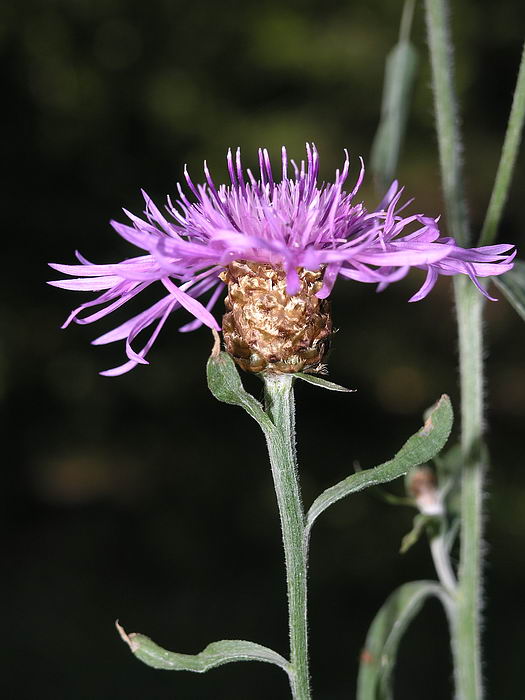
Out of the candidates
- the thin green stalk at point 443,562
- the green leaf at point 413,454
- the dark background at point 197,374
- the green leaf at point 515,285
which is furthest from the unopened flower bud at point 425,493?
the dark background at point 197,374

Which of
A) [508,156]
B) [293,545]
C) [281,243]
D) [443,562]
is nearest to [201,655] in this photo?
[293,545]

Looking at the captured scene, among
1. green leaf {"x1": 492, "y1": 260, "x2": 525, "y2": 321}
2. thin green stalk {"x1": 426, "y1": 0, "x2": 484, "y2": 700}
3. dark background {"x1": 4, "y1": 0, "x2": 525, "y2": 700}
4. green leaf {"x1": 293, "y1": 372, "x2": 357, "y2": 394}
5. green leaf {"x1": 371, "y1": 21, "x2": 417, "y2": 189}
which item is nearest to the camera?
green leaf {"x1": 293, "y1": 372, "x2": 357, "y2": 394}

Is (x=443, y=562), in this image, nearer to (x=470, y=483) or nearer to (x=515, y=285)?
(x=470, y=483)

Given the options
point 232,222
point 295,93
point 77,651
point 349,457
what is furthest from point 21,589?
point 232,222

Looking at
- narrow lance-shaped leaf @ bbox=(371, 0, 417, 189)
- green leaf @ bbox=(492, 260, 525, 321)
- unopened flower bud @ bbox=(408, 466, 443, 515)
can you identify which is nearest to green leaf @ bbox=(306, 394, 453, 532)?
green leaf @ bbox=(492, 260, 525, 321)

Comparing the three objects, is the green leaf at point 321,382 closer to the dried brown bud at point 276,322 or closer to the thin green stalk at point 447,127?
the dried brown bud at point 276,322

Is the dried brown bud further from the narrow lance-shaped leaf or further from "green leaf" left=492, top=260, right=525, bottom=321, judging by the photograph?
the narrow lance-shaped leaf
